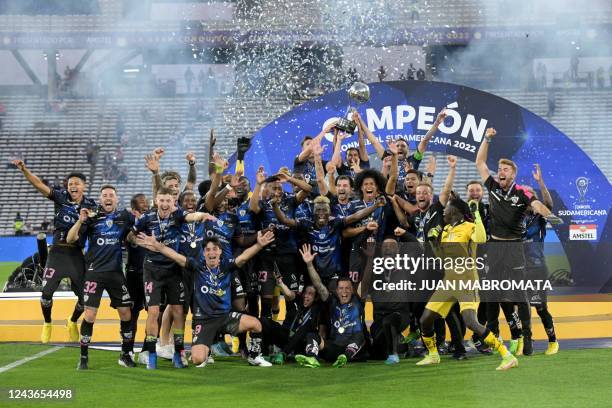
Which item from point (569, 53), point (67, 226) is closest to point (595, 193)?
point (67, 226)

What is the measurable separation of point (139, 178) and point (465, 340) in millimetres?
23525

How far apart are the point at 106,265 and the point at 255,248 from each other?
1.48 m

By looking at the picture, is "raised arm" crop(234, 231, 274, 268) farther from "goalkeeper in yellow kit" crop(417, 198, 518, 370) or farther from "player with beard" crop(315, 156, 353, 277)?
"goalkeeper in yellow kit" crop(417, 198, 518, 370)

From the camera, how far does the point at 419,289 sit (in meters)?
10.7

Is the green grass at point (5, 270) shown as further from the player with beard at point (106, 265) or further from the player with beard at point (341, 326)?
the player with beard at point (341, 326)

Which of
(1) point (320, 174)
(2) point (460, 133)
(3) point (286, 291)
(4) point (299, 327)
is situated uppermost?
(2) point (460, 133)

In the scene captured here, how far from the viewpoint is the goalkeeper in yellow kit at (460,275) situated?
946 cm

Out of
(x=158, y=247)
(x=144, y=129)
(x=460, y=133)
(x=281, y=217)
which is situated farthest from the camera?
(x=144, y=129)

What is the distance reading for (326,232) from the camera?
10469mm

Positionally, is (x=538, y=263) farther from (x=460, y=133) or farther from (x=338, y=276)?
(x=460, y=133)

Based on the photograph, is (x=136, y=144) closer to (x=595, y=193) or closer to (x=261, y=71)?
(x=261, y=71)

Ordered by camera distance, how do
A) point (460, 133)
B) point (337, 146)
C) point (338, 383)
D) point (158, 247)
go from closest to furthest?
point (338, 383) < point (158, 247) < point (337, 146) < point (460, 133)

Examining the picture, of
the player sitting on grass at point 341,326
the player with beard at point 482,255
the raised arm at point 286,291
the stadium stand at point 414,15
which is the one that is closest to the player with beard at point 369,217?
the player sitting on grass at point 341,326

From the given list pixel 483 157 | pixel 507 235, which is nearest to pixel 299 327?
pixel 507 235
